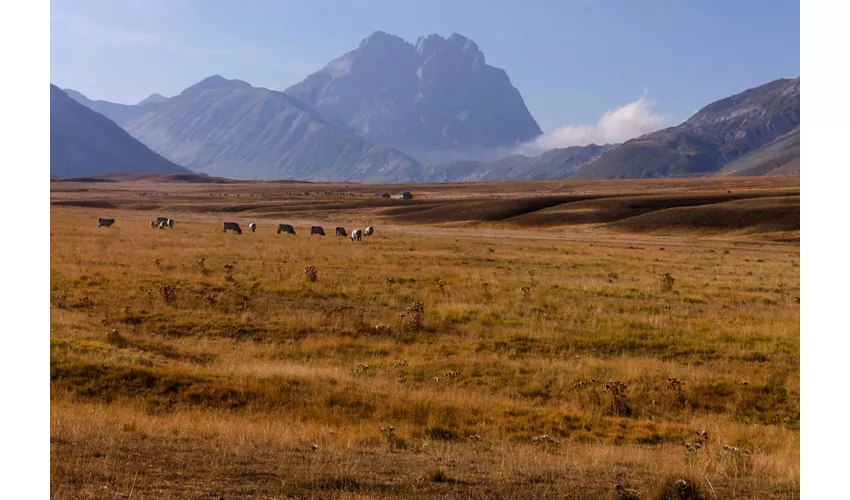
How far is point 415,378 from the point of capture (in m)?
19.3

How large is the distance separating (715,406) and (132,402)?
13.9m

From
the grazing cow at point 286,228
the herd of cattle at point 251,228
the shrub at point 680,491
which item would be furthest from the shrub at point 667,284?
the grazing cow at point 286,228

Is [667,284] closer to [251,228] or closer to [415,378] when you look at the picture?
[415,378]

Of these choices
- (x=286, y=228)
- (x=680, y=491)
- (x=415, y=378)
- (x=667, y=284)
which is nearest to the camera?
(x=680, y=491)

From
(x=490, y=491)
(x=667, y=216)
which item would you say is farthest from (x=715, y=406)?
(x=667, y=216)

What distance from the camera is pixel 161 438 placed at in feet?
38.8

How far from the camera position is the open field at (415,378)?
1027cm

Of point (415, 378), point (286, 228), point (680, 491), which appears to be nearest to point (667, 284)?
point (415, 378)

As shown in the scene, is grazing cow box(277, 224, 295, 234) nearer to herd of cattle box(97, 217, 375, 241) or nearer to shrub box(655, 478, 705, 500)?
herd of cattle box(97, 217, 375, 241)

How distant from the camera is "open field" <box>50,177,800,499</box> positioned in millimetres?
10266

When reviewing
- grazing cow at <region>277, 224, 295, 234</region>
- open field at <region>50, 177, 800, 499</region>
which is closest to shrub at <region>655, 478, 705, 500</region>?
open field at <region>50, 177, 800, 499</region>

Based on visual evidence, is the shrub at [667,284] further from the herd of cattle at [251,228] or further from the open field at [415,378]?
the herd of cattle at [251,228]

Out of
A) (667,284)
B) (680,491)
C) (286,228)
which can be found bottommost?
(680,491)

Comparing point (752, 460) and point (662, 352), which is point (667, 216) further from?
point (752, 460)
